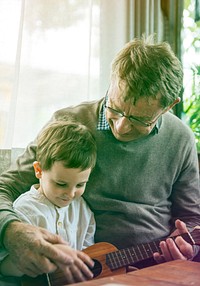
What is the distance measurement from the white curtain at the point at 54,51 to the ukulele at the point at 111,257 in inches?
19.1

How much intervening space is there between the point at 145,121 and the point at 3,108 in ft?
1.63

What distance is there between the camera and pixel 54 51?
56.7 inches

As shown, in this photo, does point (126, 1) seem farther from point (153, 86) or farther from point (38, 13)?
point (153, 86)

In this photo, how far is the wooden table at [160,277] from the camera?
2.09 ft

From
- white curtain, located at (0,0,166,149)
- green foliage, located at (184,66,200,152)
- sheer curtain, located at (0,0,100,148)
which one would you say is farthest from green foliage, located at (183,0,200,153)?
sheer curtain, located at (0,0,100,148)

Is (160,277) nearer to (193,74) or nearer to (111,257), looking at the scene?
(111,257)

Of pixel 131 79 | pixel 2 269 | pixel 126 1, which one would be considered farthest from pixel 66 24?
pixel 2 269

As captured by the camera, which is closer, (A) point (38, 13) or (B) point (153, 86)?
(B) point (153, 86)

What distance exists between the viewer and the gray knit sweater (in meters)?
1.08

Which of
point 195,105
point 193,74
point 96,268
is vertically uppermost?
point 193,74

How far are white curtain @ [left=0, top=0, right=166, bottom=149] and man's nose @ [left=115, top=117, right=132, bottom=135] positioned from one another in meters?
0.43

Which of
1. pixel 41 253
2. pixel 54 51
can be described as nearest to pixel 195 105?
pixel 54 51

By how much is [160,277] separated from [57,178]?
34cm

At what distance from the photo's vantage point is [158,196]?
116cm
